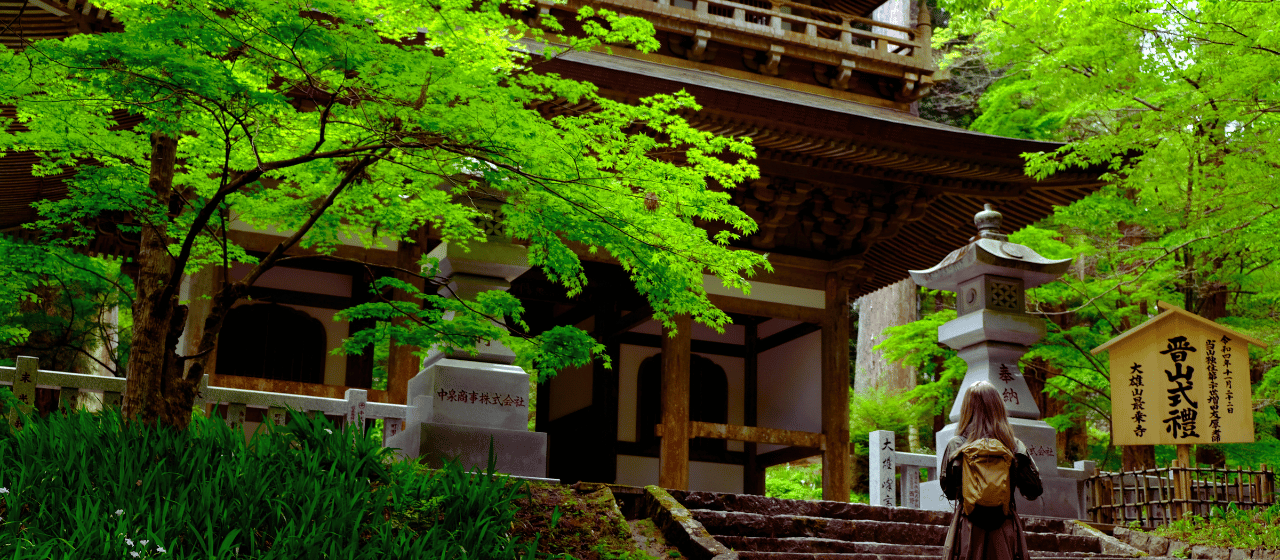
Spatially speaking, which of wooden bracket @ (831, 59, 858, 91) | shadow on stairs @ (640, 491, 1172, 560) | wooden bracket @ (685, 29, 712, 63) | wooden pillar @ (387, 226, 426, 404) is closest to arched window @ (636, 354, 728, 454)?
wooden pillar @ (387, 226, 426, 404)

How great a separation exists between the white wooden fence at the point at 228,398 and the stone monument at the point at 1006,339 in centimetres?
522

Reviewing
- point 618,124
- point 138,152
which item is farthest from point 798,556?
point 138,152

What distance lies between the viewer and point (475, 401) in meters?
8.23

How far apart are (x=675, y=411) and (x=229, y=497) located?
7285 millimetres

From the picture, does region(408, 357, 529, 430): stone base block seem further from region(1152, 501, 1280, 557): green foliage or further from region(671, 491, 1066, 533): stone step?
region(1152, 501, 1280, 557): green foliage

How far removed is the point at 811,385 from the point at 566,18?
6194 mm

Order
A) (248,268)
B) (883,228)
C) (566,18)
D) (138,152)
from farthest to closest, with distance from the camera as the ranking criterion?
(566,18)
(883,228)
(248,268)
(138,152)

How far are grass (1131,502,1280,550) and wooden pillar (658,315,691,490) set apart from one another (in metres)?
5.20

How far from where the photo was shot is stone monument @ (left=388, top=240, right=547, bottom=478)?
8.09 metres

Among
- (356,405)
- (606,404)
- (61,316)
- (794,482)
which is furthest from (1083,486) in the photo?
(61,316)

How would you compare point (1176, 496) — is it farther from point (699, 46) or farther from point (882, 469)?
point (699, 46)

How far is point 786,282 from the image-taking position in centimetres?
1341

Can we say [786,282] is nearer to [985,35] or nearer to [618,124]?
[618,124]

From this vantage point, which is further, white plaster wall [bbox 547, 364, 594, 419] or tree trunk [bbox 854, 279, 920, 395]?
tree trunk [bbox 854, 279, 920, 395]
